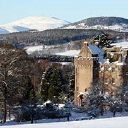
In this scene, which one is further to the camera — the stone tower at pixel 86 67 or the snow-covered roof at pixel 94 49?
the snow-covered roof at pixel 94 49

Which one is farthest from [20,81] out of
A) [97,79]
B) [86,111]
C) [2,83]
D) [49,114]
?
[97,79]

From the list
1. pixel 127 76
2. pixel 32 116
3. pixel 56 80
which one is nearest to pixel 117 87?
pixel 127 76

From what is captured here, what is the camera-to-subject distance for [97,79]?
55.4m

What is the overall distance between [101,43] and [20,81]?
1344 inches

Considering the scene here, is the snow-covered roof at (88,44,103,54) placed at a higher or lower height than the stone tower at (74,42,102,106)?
higher

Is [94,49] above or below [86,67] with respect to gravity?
above

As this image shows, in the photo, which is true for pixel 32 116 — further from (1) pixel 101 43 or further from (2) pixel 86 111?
(1) pixel 101 43

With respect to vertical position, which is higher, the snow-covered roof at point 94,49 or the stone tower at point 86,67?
the snow-covered roof at point 94,49

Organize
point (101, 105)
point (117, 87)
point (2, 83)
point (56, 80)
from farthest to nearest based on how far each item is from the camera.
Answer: point (56, 80)
point (117, 87)
point (101, 105)
point (2, 83)

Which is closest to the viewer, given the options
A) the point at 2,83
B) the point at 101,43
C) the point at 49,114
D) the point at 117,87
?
the point at 2,83

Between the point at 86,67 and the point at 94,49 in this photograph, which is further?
the point at 86,67

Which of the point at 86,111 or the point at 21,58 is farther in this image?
the point at 86,111

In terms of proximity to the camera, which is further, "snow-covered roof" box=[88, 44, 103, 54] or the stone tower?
"snow-covered roof" box=[88, 44, 103, 54]

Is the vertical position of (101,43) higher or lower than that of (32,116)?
higher
